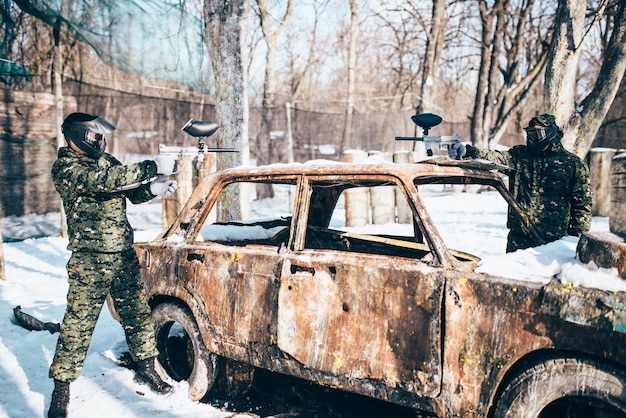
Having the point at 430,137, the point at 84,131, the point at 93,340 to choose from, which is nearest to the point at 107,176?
the point at 84,131

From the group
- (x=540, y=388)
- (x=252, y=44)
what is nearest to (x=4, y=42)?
(x=540, y=388)

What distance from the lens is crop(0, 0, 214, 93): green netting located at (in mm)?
7512

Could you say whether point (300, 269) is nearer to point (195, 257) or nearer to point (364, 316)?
point (364, 316)

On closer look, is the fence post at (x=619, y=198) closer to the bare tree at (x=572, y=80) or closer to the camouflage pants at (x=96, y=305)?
the camouflage pants at (x=96, y=305)

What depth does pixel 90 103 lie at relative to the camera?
9344 mm

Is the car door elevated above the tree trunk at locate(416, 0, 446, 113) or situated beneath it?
situated beneath

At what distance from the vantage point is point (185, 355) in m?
4.30

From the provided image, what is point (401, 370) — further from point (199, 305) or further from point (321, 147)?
point (321, 147)

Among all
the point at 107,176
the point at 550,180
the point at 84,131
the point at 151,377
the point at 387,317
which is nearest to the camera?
the point at 387,317

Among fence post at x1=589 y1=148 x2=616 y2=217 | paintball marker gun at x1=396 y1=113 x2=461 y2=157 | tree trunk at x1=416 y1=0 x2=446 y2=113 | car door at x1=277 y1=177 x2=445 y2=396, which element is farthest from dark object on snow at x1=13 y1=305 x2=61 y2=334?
tree trunk at x1=416 y1=0 x2=446 y2=113

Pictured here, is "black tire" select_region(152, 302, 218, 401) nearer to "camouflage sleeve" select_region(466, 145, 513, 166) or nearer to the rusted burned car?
the rusted burned car

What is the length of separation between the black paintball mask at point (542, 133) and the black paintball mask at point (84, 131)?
11.3 feet

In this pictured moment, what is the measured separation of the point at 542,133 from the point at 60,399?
13.9 feet

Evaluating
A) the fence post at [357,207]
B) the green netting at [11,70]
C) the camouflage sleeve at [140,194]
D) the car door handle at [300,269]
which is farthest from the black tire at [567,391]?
the green netting at [11,70]
